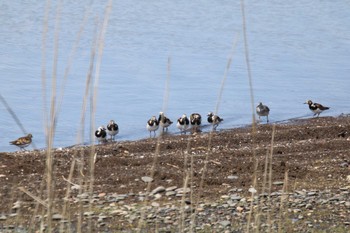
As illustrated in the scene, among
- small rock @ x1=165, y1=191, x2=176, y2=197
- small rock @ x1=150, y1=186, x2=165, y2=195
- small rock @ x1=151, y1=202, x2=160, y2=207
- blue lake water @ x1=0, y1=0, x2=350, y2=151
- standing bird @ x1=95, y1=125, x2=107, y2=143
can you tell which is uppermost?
blue lake water @ x1=0, y1=0, x2=350, y2=151

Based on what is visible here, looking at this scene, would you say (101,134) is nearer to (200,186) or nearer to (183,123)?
(183,123)

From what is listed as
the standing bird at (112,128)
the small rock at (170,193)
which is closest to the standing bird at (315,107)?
the standing bird at (112,128)

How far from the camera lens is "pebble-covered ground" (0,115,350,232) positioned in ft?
23.0

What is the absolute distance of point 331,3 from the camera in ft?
113

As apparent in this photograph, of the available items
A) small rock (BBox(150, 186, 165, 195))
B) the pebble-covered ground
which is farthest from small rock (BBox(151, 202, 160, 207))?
small rock (BBox(150, 186, 165, 195))

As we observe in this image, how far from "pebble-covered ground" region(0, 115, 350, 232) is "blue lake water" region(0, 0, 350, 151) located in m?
2.21

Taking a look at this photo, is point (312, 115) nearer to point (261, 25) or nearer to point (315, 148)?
point (315, 148)

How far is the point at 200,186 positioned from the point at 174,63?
16999 millimetres

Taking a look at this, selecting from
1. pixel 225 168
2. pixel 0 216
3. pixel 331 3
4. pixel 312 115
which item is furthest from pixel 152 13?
pixel 0 216

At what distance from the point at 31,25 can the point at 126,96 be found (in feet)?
30.5

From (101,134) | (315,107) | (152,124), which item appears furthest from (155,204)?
(315,107)

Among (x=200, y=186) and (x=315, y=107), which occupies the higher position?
(x=315, y=107)

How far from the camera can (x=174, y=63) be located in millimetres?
21797

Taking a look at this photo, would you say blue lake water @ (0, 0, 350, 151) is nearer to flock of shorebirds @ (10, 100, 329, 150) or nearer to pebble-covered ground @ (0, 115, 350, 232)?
flock of shorebirds @ (10, 100, 329, 150)
